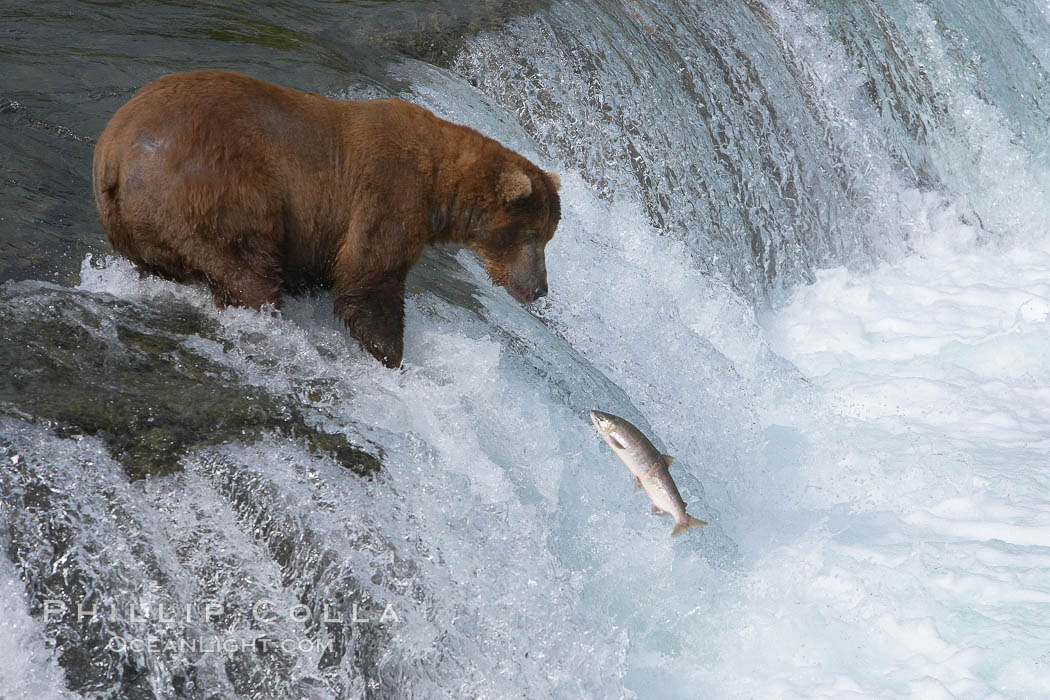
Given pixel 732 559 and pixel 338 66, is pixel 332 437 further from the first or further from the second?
pixel 338 66

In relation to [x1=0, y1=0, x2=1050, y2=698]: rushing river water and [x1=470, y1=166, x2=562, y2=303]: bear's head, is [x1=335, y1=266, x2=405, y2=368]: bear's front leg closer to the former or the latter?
[x1=0, y1=0, x2=1050, y2=698]: rushing river water

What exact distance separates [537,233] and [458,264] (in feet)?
3.59

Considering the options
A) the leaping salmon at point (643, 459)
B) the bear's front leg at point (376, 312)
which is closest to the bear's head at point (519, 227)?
the bear's front leg at point (376, 312)

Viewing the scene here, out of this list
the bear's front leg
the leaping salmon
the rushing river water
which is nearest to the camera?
the rushing river water

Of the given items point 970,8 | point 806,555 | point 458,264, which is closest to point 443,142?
point 458,264

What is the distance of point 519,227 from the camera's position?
493 centimetres

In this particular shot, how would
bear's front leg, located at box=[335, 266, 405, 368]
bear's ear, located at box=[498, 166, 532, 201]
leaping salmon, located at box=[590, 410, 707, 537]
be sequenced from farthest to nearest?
bear's ear, located at box=[498, 166, 532, 201] < bear's front leg, located at box=[335, 266, 405, 368] < leaping salmon, located at box=[590, 410, 707, 537]

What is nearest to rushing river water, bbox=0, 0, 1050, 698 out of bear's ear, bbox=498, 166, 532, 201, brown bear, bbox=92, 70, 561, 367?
brown bear, bbox=92, 70, 561, 367

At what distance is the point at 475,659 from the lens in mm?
3627

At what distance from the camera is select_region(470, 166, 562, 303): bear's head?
4727mm

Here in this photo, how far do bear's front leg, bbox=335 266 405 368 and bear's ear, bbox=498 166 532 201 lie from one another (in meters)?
0.62

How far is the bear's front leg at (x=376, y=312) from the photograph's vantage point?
14.3 ft

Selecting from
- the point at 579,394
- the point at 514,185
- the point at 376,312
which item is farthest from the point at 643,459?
the point at 514,185

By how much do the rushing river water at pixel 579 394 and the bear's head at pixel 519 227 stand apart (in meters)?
0.32
